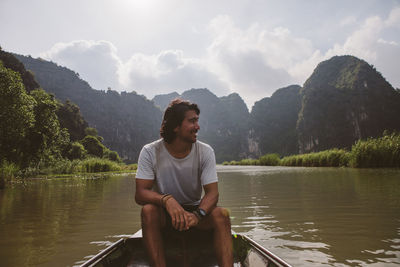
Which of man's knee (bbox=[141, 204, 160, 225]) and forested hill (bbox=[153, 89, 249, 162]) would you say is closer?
man's knee (bbox=[141, 204, 160, 225])

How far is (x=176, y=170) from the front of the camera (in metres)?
2.30

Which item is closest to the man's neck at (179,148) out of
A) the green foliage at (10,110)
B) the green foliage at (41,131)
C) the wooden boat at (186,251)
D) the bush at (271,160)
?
the wooden boat at (186,251)

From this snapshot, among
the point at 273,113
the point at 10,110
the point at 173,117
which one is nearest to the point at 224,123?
the point at 273,113

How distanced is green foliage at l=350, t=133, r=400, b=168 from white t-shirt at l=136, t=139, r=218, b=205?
18597 millimetres

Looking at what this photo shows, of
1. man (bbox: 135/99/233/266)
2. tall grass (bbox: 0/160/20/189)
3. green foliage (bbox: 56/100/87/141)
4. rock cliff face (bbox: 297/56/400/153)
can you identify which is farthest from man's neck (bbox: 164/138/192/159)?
rock cliff face (bbox: 297/56/400/153)

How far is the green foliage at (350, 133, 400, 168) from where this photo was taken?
1688 cm

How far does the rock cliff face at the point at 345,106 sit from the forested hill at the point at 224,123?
194 feet

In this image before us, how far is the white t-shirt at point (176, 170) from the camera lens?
2285 mm

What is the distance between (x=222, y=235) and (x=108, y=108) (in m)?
131

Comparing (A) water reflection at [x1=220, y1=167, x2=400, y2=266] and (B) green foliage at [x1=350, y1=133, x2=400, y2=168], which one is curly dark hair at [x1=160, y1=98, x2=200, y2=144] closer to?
(A) water reflection at [x1=220, y1=167, x2=400, y2=266]

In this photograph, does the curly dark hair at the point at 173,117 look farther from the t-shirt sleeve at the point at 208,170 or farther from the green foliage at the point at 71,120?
the green foliage at the point at 71,120

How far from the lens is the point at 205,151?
238 cm

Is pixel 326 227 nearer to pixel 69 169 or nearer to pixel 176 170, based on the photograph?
pixel 176 170

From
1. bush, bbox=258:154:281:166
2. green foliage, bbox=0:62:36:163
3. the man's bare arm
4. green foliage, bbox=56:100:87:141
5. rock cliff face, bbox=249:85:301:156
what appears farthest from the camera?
rock cliff face, bbox=249:85:301:156
